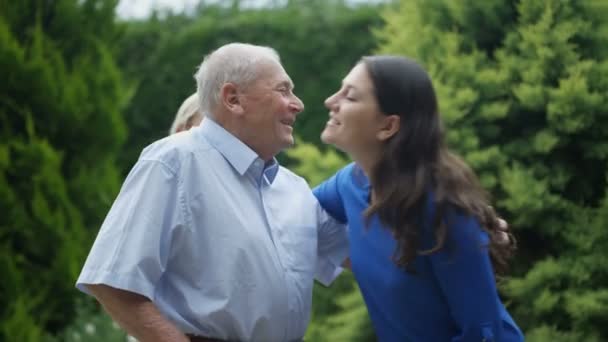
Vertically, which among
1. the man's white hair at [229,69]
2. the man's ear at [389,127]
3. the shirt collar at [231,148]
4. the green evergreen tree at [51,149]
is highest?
the man's white hair at [229,69]

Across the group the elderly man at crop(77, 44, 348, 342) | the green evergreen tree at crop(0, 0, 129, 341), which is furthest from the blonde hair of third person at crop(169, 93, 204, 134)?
the green evergreen tree at crop(0, 0, 129, 341)

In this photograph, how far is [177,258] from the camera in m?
2.83

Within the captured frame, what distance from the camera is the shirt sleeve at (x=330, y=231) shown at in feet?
10.7

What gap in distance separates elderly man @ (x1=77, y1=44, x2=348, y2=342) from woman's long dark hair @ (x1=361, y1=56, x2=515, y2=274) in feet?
1.13

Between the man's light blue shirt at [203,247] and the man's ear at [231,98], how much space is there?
3.3 inches

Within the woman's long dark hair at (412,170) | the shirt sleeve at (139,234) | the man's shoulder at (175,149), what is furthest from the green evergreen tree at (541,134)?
the shirt sleeve at (139,234)

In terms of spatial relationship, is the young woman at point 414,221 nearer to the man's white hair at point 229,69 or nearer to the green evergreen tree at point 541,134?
the man's white hair at point 229,69

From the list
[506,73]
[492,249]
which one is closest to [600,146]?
[506,73]

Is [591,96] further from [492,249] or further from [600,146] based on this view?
[492,249]

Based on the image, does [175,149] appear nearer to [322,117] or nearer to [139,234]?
[139,234]

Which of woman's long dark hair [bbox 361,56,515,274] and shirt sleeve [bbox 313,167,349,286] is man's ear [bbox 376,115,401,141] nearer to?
woman's long dark hair [bbox 361,56,515,274]

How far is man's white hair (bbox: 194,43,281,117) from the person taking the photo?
3.02m

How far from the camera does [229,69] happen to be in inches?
119

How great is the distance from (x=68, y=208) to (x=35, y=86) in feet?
2.74
